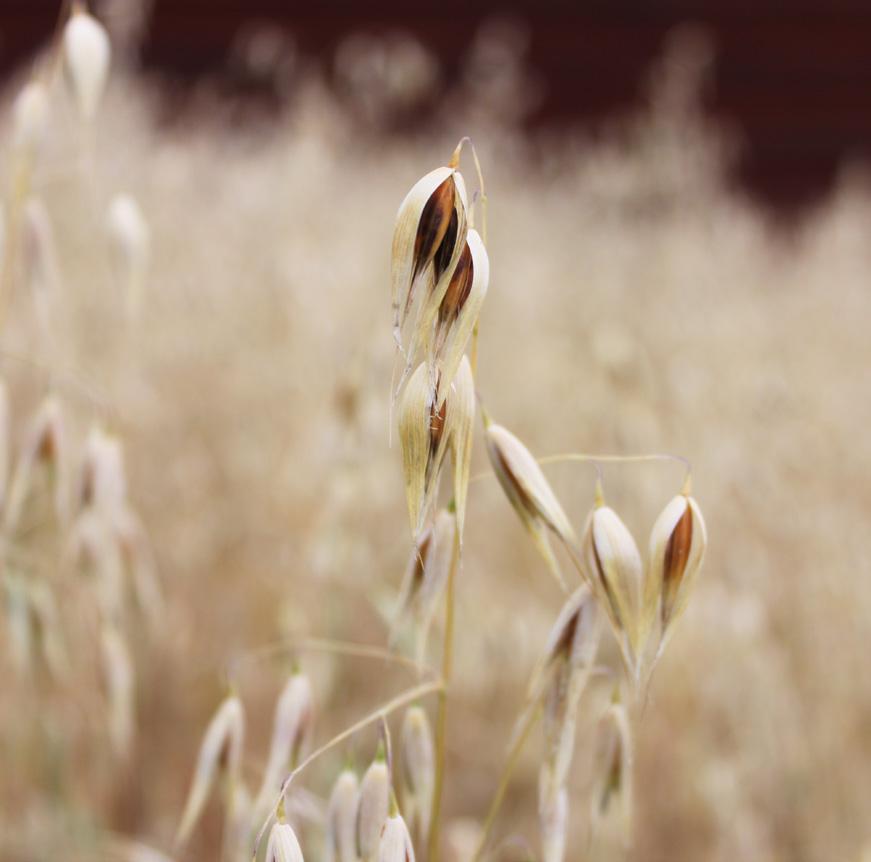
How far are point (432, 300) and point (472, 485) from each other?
1288mm

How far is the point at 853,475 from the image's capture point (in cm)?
205

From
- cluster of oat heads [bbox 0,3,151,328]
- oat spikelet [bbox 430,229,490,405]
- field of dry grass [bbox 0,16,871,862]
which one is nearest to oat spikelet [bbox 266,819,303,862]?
field of dry grass [bbox 0,16,871,862]

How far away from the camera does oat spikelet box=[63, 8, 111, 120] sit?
675 millimetres

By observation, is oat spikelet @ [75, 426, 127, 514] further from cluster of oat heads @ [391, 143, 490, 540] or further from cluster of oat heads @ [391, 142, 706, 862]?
cluster of oat heads @ [391, 143, 490, 540]

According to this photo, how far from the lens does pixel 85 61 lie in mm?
676

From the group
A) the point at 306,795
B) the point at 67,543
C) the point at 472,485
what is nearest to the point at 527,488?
the point at 306,795

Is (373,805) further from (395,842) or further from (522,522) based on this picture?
(522,522)

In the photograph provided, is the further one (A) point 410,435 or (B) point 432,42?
(B) point 432,42

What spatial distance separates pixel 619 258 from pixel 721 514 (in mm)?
1438

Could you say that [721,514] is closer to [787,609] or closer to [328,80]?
[787,609]

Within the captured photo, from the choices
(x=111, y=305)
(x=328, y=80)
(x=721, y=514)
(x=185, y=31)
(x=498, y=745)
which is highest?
(x=185, y=31)

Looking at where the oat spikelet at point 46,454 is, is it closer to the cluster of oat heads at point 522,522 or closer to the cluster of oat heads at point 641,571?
the cluster of oat heads at point 522,522

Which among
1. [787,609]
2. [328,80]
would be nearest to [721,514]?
[787,609]

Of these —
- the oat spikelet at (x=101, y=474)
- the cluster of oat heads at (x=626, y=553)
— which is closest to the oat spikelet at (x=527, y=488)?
the cluster of oat heads at (x=626, y=553)
